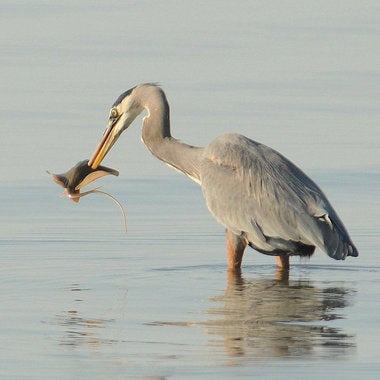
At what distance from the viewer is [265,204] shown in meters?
13.1

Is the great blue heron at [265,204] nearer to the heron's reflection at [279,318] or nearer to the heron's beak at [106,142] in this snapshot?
the heron's reflection at [279,318]

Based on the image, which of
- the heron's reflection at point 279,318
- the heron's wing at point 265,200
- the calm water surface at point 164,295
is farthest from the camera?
the heron's wing at point 265,200

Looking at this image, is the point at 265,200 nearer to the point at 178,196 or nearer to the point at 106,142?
the point at 106,142

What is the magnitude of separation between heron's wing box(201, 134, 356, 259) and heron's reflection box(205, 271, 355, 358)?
349 millimetres

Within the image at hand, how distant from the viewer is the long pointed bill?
14.6 metres

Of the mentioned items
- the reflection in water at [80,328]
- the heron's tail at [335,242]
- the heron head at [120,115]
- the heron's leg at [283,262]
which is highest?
the heron head at [120,115]

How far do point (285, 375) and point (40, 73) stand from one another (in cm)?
1365

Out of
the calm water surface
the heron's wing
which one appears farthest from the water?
the heron's wing

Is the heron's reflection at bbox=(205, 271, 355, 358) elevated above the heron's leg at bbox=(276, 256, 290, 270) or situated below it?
below

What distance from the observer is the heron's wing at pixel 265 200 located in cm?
1276

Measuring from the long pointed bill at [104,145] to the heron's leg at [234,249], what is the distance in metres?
1.79

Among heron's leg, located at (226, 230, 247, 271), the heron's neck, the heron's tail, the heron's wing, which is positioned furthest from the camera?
the heron's neck

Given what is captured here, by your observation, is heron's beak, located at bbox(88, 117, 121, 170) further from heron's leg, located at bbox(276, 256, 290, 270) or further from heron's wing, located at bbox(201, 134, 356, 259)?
heron's leg, located at bbox(276, 256, 290, 270)

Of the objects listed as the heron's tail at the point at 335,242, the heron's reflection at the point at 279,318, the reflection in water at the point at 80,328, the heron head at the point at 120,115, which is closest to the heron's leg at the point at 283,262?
the heron's reflection at the point at 279,318
